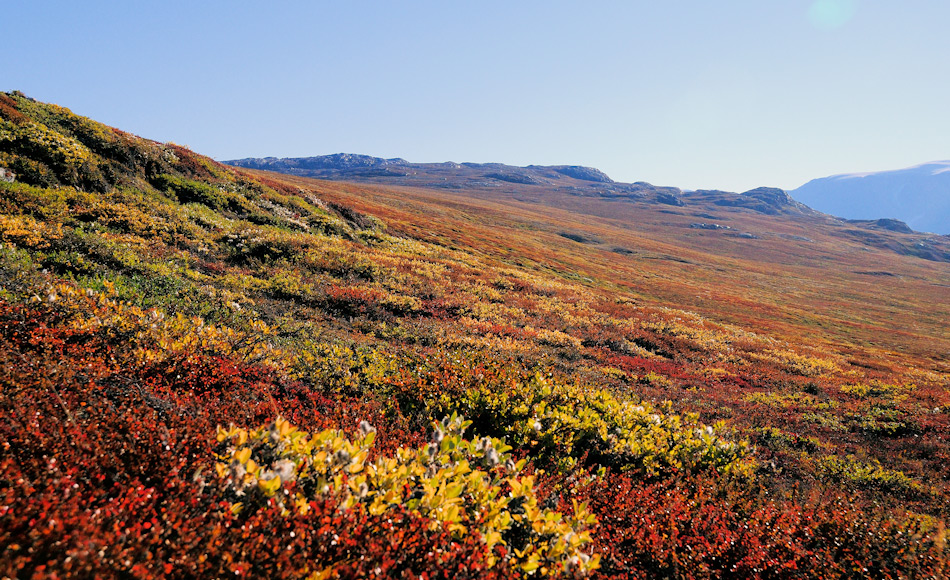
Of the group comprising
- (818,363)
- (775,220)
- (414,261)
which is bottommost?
(818,363)

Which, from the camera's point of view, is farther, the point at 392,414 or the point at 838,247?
the point at 838,247

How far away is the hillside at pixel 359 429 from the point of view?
101 inches

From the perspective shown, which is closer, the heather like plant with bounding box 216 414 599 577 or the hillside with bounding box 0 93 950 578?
the hillside with bounding box 0 93 950 578

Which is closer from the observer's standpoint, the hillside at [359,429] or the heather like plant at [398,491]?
the hillside at [359,429]

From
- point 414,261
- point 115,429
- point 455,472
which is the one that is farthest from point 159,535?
point 414,261

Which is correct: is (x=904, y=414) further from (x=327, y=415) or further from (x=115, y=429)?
(x=115, y=429)

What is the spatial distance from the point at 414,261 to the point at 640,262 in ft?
195

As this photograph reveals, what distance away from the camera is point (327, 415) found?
5129mm

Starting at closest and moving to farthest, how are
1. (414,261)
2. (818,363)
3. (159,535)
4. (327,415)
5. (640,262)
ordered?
1. (159,535)
2. (327,415)
3. (818,363)
4. (414,261)
5. (640,262)

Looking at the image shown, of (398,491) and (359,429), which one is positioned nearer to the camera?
(398,491)

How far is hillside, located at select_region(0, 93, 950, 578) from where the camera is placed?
255 cm

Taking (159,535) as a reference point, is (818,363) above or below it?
below

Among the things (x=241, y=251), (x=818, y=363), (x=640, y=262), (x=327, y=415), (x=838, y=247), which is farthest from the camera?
(x=838, y=247)

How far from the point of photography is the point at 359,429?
3.91 metres
